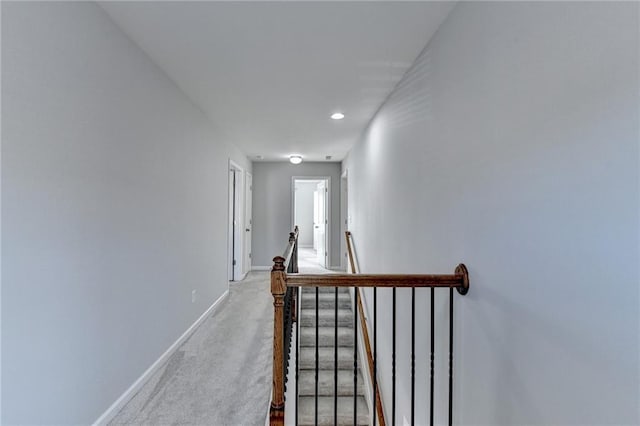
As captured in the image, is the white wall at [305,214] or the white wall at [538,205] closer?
the white wall at [538,205]

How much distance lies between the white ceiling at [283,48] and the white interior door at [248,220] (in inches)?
113

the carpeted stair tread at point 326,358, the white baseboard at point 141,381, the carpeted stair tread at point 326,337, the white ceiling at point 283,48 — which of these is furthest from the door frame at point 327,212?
the white baseboard at point 141,381

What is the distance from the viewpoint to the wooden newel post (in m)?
1.52

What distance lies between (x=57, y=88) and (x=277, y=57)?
4.31 feet

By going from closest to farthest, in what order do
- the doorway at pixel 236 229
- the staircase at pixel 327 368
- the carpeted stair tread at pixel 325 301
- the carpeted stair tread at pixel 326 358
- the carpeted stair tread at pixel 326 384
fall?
the staircase at pixel 327 368 < the carpeted stair tread at pixel 326 384 < the carpeted stair tread at pixel 326 358 < the carpeted stair tread at pixel 325 301 < the doorway at pixel 236 229

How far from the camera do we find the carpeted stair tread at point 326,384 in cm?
383

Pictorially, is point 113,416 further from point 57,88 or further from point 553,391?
point 553,391

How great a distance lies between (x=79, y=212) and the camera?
1.57 m

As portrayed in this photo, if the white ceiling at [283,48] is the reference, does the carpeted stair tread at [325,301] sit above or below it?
below

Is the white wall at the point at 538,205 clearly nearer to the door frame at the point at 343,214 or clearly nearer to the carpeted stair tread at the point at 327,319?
the carpeted stair tread at the point at 327,319

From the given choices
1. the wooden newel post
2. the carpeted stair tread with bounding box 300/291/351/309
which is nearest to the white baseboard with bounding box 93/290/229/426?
the wooden newel post

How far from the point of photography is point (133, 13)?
5.68 ft

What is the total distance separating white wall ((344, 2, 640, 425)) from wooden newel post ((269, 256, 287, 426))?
0.92m

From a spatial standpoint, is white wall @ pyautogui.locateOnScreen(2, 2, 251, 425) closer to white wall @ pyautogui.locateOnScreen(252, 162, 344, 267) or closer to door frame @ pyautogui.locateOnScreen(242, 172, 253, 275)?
door frame @ pyautogui.locateOnScreen(242, 172, 253, 275)
